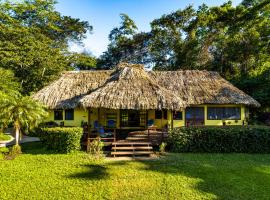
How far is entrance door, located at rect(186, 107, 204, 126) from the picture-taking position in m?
21.6

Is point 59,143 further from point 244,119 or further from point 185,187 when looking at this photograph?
point 244,119

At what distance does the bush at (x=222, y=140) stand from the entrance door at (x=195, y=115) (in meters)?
7.41

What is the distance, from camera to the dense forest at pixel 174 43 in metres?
26.2

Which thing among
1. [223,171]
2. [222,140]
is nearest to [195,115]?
[222,140]

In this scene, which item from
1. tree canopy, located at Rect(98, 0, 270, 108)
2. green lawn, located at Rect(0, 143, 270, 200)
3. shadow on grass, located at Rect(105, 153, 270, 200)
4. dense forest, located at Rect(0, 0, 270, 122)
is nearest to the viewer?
green lawn, located at Rect(0, 143, 270, 200)

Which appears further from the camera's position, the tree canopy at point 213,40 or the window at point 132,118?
the tree canopy at point 213,40

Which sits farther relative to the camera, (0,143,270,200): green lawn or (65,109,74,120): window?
(65,109,74,120): window

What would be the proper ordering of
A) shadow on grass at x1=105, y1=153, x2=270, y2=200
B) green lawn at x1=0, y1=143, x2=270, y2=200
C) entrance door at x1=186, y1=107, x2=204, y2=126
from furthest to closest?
1. entrance door at x1=186, y1=107, x2=204, y2=126
2. shadow on grass at x1=105, y1=153, x2=270, y2=200
3. green lawn at x1=0, y1=143, x2=270, y2=200

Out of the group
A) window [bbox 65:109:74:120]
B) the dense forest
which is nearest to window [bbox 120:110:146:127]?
window [bbox 65:109:74:120]

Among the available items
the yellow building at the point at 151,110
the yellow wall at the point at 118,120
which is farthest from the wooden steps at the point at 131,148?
the yellow wall at the point at 118,120

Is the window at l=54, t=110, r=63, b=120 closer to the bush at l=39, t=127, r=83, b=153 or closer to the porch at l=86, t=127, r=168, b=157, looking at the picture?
the porch at l=86, t=127, r=168, b=157

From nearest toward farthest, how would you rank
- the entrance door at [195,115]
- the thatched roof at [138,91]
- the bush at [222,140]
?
the bush at [222,140] < the thatched roof at [138,91] < the entrance door at [195,115]

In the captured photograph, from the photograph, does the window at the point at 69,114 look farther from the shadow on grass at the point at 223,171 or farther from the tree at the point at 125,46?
the tree at the point at 125,46

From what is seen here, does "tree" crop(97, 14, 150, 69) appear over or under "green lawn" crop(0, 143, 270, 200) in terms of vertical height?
over
